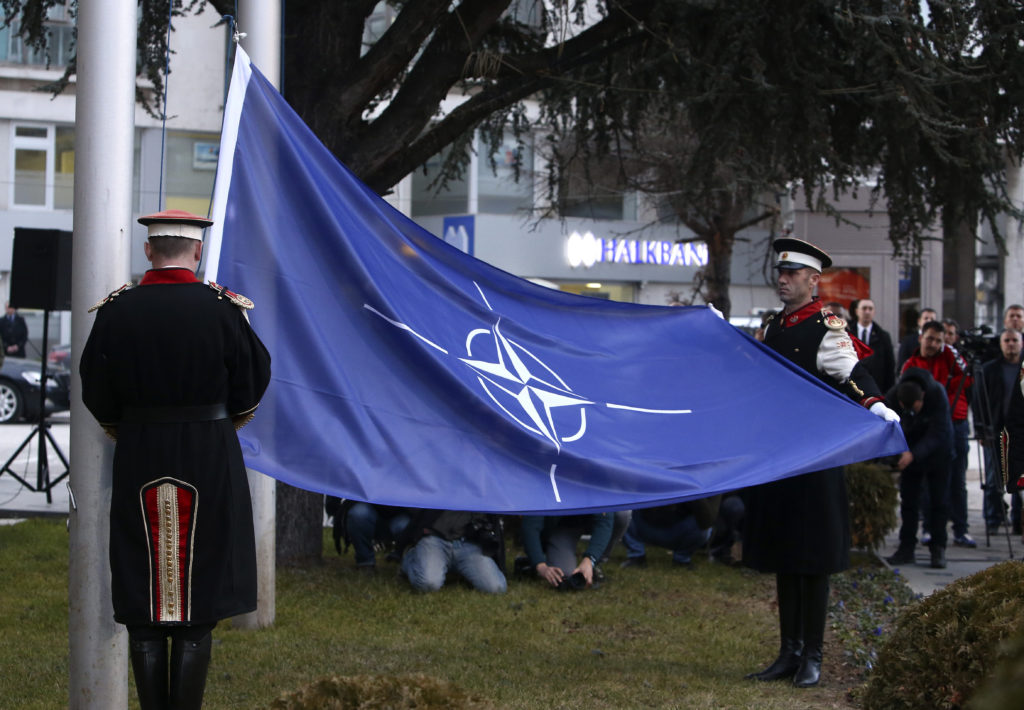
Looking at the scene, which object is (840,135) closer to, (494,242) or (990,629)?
(990,629)

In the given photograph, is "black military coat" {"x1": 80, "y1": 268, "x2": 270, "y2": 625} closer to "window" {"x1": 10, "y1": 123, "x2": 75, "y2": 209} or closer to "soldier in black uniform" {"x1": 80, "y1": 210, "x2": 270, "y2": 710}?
"soldier in black uniform" {"x1": 80, "y1": 210, "x2": 270, "y2": 710}

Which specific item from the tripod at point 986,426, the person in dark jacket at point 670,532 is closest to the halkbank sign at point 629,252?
the tripod at point 986,426

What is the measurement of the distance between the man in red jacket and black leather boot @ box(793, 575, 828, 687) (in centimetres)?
571

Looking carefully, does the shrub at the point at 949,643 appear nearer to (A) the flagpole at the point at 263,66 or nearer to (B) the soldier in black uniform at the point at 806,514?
(B) the soldier in black uniform at the point at 806,514

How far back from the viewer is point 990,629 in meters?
4.10

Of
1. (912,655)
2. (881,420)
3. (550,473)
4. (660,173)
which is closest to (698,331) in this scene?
(881,420)

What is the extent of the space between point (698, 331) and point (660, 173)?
17411 mm

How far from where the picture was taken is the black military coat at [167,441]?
171 inches

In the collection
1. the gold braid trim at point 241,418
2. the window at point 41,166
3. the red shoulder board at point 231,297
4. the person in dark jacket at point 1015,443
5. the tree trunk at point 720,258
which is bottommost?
the person in dark jacket at point 1015,443

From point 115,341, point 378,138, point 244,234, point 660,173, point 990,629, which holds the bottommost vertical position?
point 990,629

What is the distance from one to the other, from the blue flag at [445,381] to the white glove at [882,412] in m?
0.05

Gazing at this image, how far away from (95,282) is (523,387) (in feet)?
6.26

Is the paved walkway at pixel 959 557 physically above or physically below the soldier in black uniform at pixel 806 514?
below

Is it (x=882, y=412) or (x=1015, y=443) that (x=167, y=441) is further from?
(x=1015, y=443)
